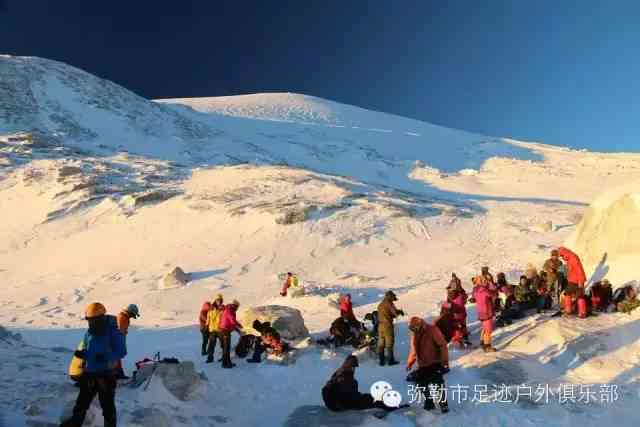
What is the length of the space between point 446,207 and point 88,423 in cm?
3016

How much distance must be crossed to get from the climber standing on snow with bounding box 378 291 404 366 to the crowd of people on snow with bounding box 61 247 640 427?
20 millimetres

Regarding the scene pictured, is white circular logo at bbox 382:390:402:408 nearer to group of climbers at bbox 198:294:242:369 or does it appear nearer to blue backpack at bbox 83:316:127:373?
blue backpack at bbox 83:316:127:373

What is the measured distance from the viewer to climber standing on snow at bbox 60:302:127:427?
5586 mm

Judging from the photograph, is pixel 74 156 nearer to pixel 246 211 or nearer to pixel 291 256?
pixel 246 211

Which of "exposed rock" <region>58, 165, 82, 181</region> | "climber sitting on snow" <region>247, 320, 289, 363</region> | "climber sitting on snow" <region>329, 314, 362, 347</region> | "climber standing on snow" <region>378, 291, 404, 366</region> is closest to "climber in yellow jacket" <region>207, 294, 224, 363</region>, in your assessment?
"climber sitting on snow" <region>247, 320, 289, 363</region>

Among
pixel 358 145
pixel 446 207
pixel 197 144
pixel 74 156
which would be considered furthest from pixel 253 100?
pixel 446 207

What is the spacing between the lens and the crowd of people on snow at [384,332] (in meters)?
5.66

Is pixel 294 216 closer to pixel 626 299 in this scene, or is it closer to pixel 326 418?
pixel 626 299

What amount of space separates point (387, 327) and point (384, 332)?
0.45 ft

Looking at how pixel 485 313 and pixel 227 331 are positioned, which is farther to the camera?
pixel 227 331

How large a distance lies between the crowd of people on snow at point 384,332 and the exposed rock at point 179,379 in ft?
2.42

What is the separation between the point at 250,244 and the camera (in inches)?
1038

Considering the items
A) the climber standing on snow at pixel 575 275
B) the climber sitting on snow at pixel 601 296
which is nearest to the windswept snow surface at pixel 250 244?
the climber sitting on snow at pixel 601 296

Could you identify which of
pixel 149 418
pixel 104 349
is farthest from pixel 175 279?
pixel 104 349
